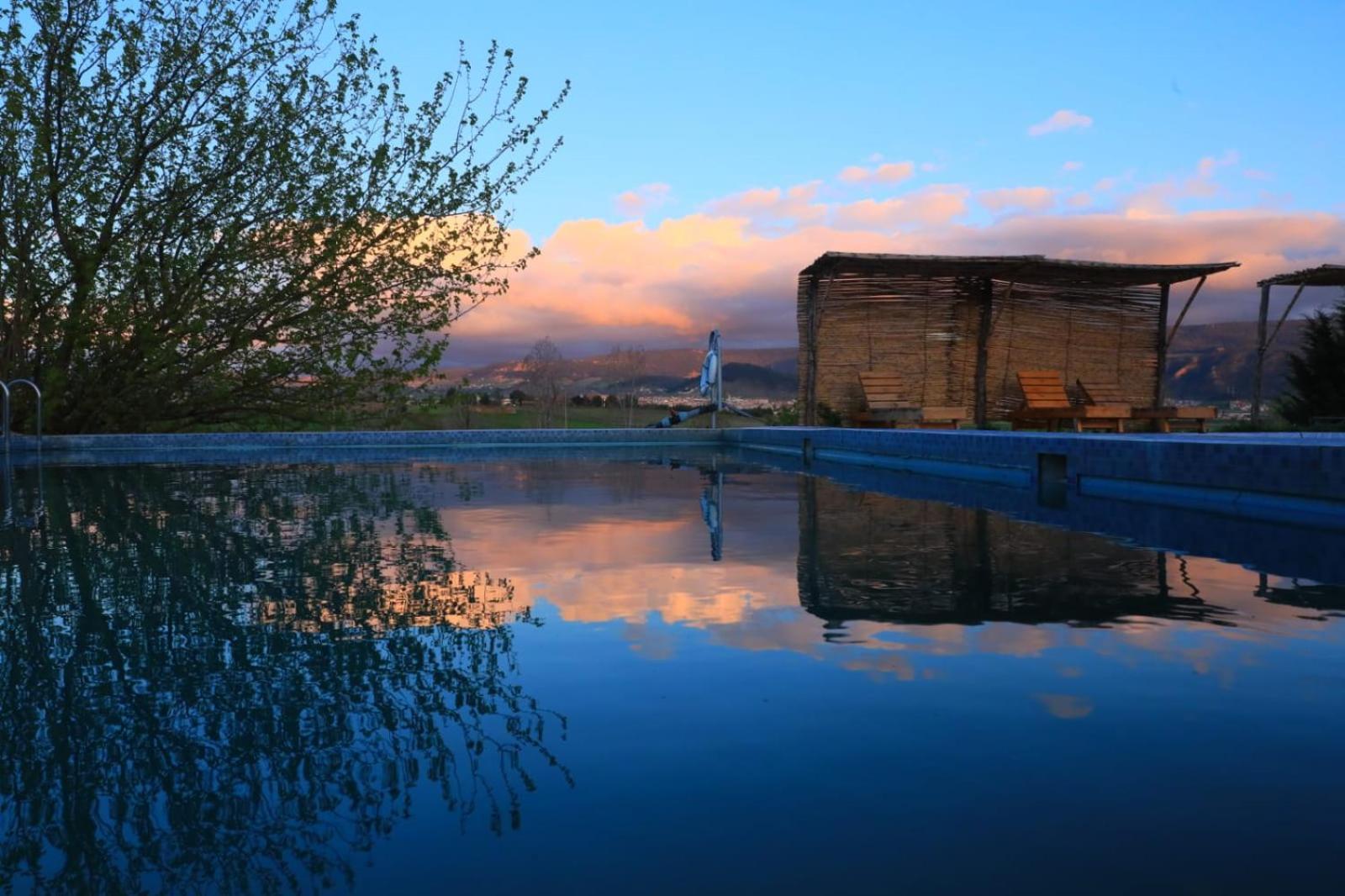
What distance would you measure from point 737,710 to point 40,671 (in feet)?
5.51

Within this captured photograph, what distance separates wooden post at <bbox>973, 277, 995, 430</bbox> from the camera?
16234 mm

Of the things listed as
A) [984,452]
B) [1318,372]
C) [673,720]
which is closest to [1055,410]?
[1318,372]

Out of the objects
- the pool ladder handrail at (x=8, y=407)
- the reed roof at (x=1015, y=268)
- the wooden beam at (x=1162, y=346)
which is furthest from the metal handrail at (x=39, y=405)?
the wooden beam at (x=1162, y=346)

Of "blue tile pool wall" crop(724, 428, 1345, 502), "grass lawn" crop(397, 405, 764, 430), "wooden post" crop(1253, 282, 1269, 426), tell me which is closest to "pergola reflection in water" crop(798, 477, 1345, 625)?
"blue tile pool wall" crop(724, 428, 1345, 502)

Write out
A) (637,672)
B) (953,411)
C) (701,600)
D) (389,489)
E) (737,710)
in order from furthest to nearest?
(953,411) < (389,489) < (701,600) < (637,672) < (737,710)

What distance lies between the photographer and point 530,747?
6.01 feet

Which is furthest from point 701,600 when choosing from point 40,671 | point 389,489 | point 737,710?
point 389,489

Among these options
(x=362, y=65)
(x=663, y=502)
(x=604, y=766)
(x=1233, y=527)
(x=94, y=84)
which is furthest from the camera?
(x=362, y=65)

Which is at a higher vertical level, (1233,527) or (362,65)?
(362,65)

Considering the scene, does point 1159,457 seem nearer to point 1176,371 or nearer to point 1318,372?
point 1318,372

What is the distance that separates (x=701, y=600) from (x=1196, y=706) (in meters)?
1.59

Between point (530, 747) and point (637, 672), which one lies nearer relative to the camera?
point (530, 747)

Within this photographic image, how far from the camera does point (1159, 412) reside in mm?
14141

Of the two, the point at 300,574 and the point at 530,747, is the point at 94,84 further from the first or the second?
the point at 530,747
